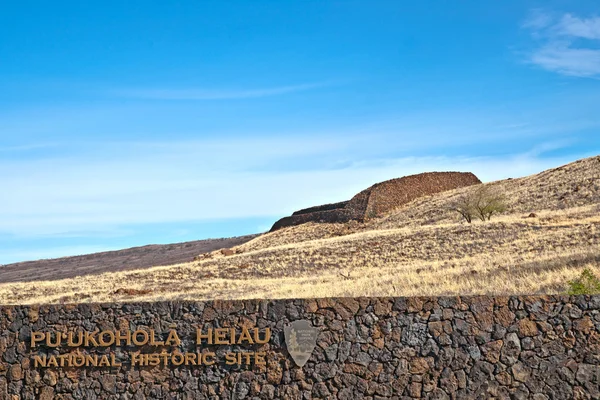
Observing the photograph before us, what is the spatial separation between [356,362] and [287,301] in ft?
5.61

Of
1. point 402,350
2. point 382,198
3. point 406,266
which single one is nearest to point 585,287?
point 402,350

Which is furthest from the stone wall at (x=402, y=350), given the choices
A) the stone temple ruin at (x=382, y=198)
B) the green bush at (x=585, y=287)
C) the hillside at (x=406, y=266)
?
the stone temple ruin at (x=382, y=198)

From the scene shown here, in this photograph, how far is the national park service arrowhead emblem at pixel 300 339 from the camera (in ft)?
48.6

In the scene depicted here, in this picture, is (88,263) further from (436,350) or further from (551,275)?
(436,350)

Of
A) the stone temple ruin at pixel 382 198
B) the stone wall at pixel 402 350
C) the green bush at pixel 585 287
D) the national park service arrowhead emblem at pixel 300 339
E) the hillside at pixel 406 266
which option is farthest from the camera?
the stone temple ruin at pixel 382 198

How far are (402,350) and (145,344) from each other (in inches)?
193

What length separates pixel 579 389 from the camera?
14.5 meters

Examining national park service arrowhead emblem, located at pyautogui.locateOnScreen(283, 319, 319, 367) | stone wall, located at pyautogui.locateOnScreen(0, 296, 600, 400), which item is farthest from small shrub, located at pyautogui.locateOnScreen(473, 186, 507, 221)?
national park service arrowhead emblem, located at pyautogui.locateOnScreen(283, 319, 319, 367)

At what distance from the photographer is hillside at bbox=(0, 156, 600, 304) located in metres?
25.5

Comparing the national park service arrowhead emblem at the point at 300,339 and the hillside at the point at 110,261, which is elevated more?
the hillside at the point at 110,261

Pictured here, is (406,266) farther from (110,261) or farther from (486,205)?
(110,261)

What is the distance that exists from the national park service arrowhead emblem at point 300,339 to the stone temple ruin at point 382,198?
139ft

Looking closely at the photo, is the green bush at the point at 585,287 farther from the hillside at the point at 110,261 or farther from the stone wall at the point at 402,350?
the hillside at the point at 110,261

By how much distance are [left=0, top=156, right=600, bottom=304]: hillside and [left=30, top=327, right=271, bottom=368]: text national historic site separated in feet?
28.3
